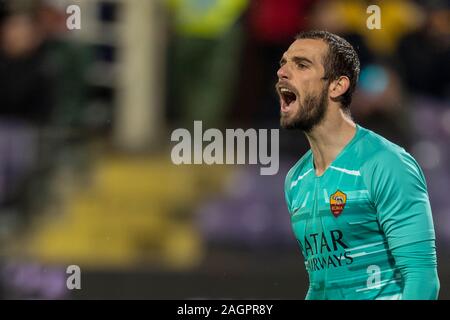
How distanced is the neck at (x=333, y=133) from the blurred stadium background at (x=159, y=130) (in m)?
2.82

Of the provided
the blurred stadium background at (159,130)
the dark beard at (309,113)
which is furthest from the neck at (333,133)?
the blurred stadium background at (159,130)

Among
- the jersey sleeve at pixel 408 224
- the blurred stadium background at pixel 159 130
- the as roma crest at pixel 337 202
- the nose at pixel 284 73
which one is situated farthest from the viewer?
the blurred stadium background at pixel 159 130

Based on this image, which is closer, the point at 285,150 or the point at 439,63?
the point at 285,150

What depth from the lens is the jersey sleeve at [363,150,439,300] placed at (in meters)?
2.62

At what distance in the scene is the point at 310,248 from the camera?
2.89m

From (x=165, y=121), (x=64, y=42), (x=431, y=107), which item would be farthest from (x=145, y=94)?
(x=431, y=107)

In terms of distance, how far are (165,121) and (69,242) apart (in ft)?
3.39

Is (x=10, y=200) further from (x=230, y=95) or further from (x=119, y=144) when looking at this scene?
(x=230, y=95)

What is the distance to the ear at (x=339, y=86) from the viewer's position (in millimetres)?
2867

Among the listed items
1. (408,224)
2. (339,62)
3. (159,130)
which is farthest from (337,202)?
(159,130)

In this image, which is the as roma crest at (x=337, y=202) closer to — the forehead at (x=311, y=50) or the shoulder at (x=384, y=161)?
the shoulder at (x=384, y=161)

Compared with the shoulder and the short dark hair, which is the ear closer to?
the short dark hair

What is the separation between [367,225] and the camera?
2.75 metres

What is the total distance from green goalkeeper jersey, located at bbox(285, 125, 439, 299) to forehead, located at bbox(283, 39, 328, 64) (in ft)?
0.81
